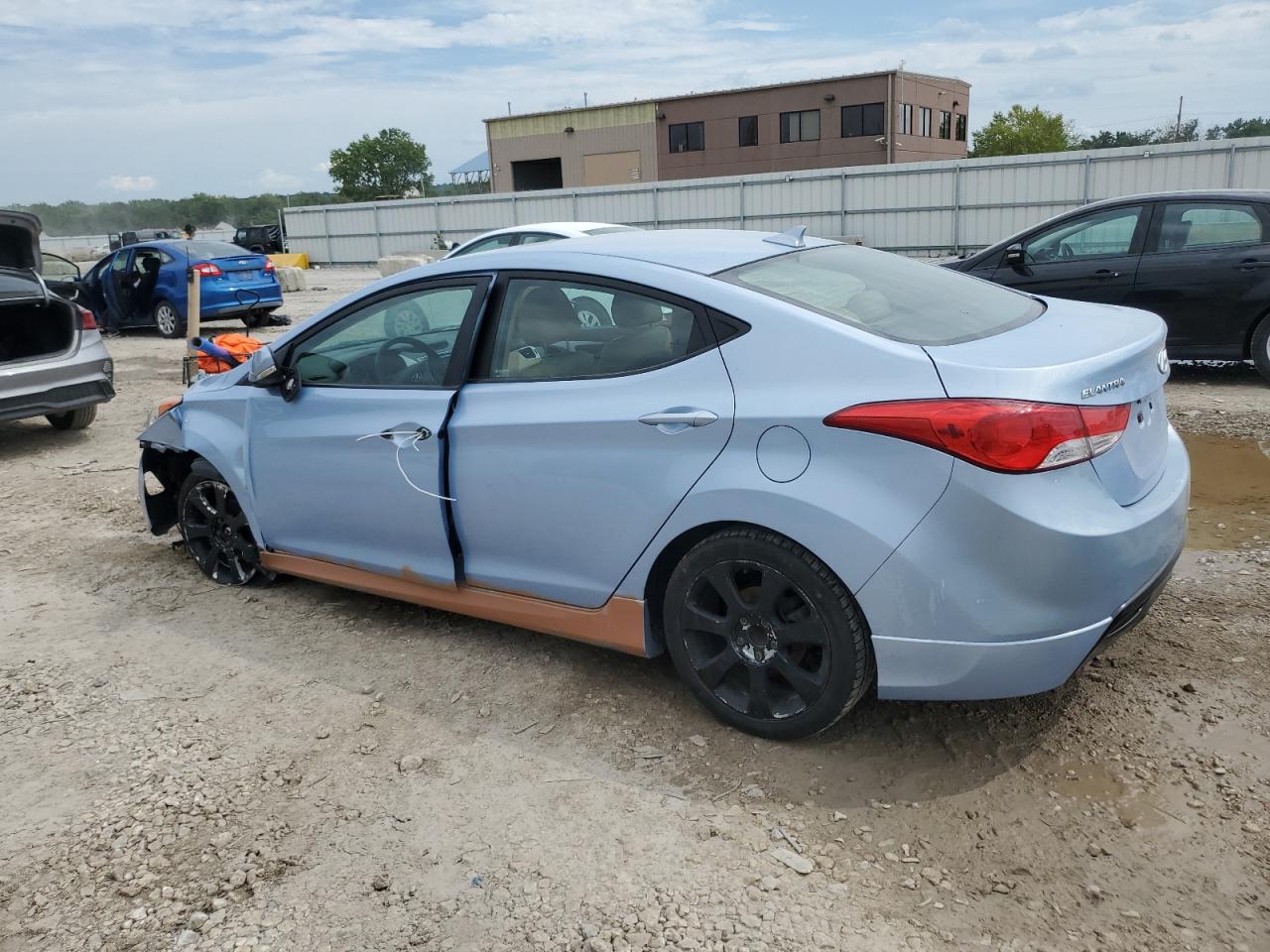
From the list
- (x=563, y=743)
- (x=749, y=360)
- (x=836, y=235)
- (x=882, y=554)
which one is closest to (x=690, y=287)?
(x=749, y=360)

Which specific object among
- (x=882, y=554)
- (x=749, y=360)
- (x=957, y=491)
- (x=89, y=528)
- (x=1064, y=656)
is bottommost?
(x=89, y=528)

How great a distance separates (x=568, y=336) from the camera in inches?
145

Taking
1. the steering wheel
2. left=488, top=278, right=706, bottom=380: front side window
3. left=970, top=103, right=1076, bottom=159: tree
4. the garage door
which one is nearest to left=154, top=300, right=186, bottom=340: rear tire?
the steering wheel

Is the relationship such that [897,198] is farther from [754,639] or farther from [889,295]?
[754,639]

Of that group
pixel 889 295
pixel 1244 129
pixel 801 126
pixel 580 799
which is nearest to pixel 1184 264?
pixel 889 295

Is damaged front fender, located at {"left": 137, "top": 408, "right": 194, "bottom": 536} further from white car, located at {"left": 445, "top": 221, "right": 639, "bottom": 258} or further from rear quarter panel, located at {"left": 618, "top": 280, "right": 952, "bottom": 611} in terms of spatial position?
white car, located at {"left": 445, "top": 221, "right": 639, "bottom": 258}

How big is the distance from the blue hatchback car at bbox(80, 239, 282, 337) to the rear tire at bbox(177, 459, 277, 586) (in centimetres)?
1168

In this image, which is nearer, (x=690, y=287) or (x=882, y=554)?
(x=882, y=554)

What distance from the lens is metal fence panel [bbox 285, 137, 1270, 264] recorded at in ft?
75.8

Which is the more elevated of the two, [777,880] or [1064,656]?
[1064,656]

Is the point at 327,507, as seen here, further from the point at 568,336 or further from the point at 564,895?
the point at 564,895

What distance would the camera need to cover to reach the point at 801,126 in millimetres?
52844

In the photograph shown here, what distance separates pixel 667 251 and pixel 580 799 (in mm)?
1848

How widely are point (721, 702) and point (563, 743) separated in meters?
0.54
